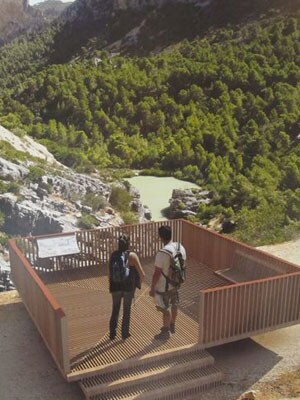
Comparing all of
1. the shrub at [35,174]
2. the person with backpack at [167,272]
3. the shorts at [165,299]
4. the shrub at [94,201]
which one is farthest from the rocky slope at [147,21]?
the shorts at [165,299]

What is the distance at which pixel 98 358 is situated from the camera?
618 cm

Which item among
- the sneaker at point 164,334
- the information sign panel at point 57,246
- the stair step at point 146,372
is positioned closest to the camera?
the stair step at point 146,372

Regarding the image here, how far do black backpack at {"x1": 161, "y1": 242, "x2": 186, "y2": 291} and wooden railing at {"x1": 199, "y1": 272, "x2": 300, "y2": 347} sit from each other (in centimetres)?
36

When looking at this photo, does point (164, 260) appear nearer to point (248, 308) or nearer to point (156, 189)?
point (248, 308)

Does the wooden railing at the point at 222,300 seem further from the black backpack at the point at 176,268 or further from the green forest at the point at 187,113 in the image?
the green forest at the point at 187,113

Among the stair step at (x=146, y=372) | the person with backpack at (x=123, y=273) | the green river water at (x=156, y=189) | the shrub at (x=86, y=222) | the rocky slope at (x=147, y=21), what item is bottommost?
the green river water at (x=156, y=189)

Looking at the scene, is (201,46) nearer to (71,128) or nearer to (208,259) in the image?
(71,128)

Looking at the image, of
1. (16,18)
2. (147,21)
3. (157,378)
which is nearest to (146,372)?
(157,378)

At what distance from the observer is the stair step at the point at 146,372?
5793 millimetres

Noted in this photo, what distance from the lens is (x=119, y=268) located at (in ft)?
20.6

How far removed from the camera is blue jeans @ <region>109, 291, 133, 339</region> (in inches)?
253

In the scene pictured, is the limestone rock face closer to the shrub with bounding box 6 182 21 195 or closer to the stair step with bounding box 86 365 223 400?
the shrub with bounding box 6 182 21 195

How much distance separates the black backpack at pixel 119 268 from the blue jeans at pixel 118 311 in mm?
210

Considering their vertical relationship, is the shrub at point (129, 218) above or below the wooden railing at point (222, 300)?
below
